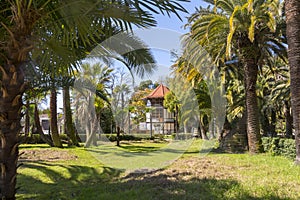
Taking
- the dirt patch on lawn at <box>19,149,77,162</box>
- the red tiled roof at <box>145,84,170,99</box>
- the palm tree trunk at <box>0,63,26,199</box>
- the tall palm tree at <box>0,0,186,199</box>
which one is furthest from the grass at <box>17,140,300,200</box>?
the red tiled roof at <box>145,84,170,99</box>

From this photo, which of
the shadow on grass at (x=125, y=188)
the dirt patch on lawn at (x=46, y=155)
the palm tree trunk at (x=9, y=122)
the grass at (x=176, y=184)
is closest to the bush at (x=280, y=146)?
the grass at (x=176, y=184)

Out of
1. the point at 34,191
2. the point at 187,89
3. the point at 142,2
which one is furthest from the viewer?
the point at 187,89

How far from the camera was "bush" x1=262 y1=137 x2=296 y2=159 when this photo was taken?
988 cm

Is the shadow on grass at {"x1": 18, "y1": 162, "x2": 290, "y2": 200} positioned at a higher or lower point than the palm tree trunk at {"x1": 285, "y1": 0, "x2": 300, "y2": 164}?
lower

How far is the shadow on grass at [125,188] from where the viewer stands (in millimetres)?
5340

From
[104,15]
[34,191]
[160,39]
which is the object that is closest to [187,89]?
[160,39]

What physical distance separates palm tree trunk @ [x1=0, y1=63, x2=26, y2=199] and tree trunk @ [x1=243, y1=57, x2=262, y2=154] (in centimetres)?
1031

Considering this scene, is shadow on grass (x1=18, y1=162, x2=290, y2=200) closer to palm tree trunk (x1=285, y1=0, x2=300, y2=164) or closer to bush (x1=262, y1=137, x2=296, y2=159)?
palm tree trunk (x1=285, y1=0, x2=300, y2=164)

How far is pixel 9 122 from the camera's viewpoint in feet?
12.7

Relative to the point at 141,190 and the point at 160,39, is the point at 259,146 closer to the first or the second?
the point at 160,39

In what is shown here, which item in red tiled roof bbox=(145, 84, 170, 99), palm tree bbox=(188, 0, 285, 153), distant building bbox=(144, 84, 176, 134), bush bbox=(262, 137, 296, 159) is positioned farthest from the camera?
distant building bbox=(144, 84, 176, 134)

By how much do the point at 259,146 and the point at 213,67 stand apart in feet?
18.7

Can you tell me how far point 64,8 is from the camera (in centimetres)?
371

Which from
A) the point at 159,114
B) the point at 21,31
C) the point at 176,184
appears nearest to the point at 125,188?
the point at 176,184
